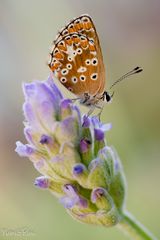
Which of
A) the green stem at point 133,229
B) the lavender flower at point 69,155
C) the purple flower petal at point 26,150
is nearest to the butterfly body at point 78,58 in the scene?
the lavender flower at point 69,155

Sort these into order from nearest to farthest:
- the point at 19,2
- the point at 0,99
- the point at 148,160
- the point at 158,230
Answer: the point at 158,230
the point at 148,160
the point at 0,99
the point at 19,2

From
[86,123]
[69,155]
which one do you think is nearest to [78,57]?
[86,123]

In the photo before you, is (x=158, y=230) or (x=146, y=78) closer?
(x=158, y=230)

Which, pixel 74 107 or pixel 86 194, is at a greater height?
pixel 74 107

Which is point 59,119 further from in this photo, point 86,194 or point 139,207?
point 139,207

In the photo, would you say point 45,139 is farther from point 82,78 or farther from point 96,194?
point 82,78

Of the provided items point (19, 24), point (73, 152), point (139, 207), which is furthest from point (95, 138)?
point (19, 24)

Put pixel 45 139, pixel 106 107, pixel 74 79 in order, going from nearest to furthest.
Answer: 1. pixel 45 139
2. pixel 74 79
3. pixel 106 107

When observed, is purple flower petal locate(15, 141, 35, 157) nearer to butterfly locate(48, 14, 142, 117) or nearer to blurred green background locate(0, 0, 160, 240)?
butterfly locate(48, 14, 142, 117)
